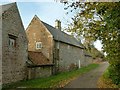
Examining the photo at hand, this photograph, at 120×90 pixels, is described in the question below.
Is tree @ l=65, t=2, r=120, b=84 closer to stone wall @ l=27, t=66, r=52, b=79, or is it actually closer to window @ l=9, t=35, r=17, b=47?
window @ l=9, t=35, r=17, b=47

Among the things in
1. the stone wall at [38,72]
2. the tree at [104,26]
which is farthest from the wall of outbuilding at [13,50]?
the tree at [104,26]

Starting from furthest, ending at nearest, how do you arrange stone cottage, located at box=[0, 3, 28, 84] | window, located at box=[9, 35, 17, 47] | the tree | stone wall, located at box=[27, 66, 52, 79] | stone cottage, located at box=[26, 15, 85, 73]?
stone cottage, located at box=[26, 15, 85, 73]
stone wall, located at box=[27, 66, 52, 79]
window, located at box=[9, 35, 17, 47]
stone cottage, located at box=[0, 3, 28, 84]
the tree

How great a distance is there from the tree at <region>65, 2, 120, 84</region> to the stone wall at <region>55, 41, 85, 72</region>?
701 inches

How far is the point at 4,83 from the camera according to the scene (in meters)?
22.9

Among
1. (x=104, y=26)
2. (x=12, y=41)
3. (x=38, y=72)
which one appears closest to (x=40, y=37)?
(x=38, y=72)

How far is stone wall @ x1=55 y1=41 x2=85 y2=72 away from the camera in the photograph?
4203 centimetres

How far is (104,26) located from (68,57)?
27.8 meters

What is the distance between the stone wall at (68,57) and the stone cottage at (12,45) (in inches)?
521

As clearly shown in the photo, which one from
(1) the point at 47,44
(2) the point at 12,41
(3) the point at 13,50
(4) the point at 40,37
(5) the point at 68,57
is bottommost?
(5) the point at 68,57

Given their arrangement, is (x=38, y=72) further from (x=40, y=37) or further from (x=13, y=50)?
(x=40, y=37)

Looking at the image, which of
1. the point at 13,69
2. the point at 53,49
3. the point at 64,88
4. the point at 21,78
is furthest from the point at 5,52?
the point at 53,49

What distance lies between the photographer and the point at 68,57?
158 ft

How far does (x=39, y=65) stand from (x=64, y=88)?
440 inches

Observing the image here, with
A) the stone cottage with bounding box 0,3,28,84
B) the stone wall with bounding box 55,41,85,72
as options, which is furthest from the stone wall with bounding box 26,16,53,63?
the stone cottage with bounding box 0,3,28,84
